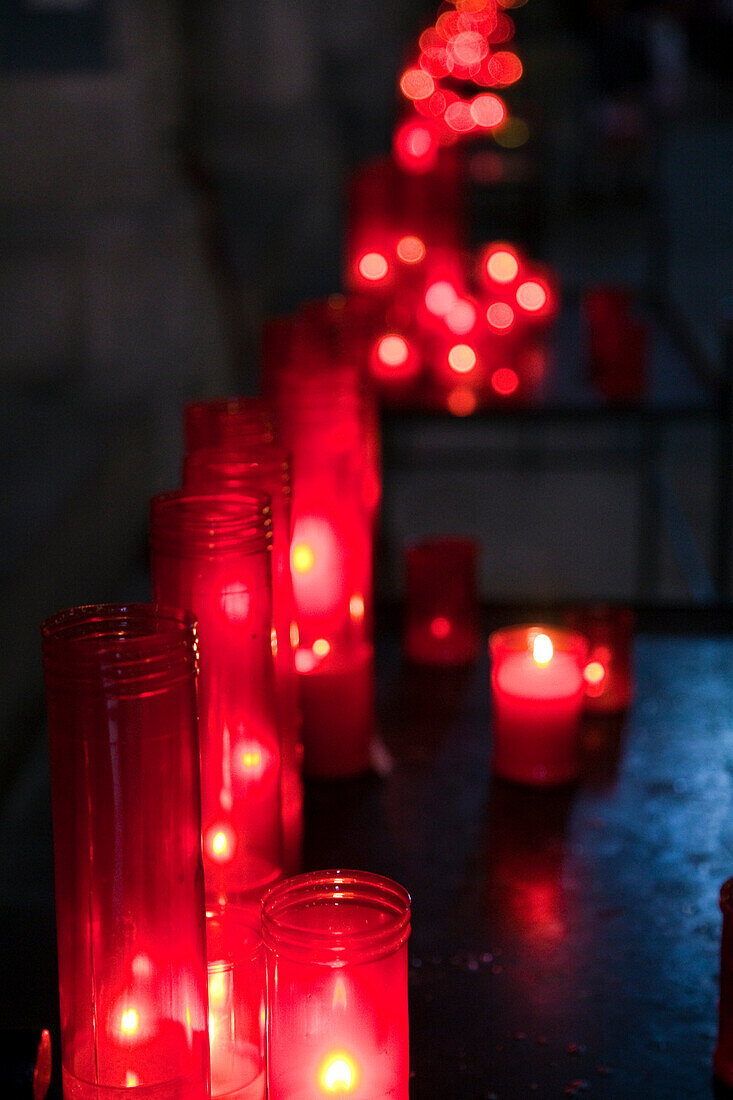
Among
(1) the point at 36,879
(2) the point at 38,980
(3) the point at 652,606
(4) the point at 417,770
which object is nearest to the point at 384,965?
(2) the point at 38,980

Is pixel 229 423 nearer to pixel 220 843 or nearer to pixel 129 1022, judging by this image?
pixel 220 843

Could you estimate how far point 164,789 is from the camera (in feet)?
1.74

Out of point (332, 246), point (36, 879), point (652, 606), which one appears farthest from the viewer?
point (332, 246)

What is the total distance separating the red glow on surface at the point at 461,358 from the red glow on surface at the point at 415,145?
0.37 m

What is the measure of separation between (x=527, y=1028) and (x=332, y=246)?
5.00 metres

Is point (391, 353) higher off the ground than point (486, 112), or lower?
lower

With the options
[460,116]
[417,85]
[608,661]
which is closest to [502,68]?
[417,85]

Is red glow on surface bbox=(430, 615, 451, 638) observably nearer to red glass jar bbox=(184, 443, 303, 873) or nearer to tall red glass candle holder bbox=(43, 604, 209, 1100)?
red glass jar bbox=(184, 443, 303, 873)

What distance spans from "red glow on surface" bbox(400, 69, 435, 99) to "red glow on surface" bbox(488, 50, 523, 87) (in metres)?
1.06

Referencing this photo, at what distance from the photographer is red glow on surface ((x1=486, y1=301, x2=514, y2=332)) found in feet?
7.92

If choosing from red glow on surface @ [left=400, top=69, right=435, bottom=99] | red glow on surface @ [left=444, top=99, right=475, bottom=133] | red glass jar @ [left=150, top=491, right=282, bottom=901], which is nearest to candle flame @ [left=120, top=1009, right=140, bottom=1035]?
red glass jar @ [left=150, top=491, right=282, bottom=901]

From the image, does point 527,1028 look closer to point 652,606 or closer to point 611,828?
point 611,828

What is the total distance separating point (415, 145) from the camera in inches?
101

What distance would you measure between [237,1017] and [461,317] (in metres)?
1.79
